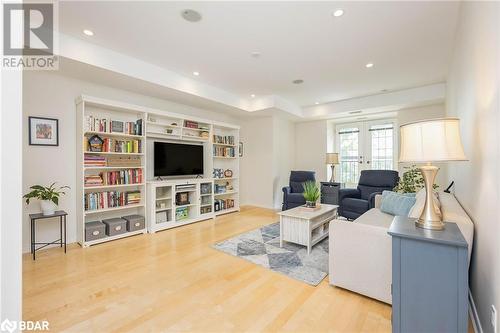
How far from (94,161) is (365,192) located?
4.65 metres

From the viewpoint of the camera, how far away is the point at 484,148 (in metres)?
1.47

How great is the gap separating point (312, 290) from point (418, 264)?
3.36ft

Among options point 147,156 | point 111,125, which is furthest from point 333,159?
point 111,125

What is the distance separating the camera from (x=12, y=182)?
87 cm

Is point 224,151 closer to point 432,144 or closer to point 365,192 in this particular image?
point 365,192

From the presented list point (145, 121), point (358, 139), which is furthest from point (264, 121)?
point (145, 121)

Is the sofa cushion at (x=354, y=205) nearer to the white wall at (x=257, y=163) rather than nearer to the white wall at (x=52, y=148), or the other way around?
the white wall at (x=257, y=163)

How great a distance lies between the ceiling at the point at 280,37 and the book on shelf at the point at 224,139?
1.41m

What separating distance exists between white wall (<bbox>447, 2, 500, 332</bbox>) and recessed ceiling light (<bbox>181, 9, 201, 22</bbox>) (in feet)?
7.33

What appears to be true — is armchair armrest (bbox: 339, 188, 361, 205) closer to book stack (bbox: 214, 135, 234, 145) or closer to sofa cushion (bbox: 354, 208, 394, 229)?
sofa cushion (bbox: 354, 208, 394, 229)

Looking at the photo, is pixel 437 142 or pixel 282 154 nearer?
pixel 437 142

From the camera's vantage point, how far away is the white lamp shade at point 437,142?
4.49 ft

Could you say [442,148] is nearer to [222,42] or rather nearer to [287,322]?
[287,322]

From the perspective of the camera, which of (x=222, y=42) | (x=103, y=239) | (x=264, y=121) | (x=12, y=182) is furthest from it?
(x=264, y=121)
